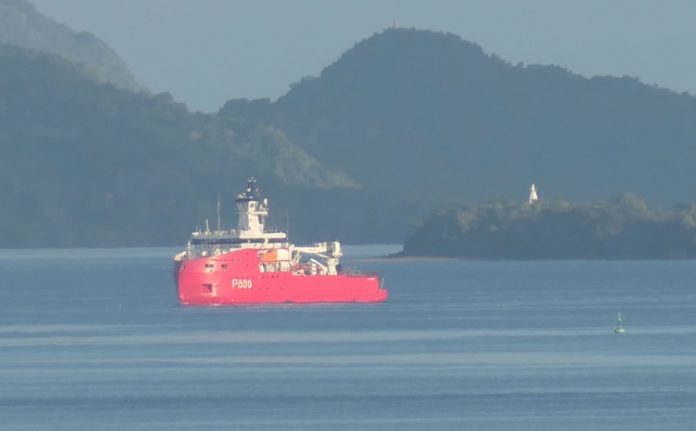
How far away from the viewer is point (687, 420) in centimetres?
6247

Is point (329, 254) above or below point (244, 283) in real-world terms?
above

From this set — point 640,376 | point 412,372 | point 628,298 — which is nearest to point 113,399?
point 412,372

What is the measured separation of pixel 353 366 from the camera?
3115 inches

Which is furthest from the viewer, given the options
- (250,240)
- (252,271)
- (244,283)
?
(250,240)

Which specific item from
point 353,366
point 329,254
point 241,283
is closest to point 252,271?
point 241,283

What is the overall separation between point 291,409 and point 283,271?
52.6 m

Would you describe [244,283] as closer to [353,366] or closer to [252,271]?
[252,271]

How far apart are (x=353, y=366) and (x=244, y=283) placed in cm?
3768

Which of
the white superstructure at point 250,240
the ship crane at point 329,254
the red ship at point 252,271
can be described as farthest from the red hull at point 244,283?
the ship crane at point 329,254

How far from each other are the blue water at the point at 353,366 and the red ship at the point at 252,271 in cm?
137

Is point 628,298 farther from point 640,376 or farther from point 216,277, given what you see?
point 640,376

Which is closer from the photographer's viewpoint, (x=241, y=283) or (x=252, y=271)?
(x=241, y=283)

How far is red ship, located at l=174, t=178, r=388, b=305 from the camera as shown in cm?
11594

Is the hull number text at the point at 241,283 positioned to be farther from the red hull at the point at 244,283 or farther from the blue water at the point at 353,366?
the blue water at the point at 353,366
